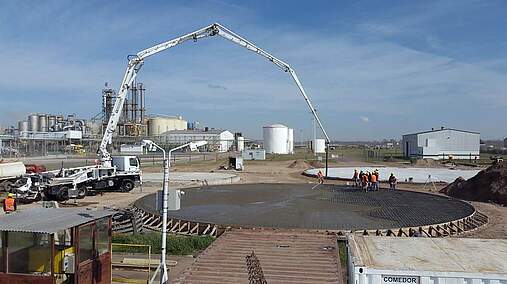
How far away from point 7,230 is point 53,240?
85 cm

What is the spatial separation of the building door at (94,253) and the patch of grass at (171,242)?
226 inches

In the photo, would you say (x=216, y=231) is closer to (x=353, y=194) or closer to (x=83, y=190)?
(x=353, y=194)

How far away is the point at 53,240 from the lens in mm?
8031

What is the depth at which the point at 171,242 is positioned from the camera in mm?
15875

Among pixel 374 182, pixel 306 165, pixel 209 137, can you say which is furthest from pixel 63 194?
pixel 209 137

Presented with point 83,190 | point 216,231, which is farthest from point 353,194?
point 83,190

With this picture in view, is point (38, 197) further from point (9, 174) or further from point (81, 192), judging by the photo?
point (9, 174)

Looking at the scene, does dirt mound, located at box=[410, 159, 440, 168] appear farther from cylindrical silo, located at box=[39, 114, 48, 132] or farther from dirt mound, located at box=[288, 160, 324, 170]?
cylindrical silo, located at box=[39, 114, 48, 132]

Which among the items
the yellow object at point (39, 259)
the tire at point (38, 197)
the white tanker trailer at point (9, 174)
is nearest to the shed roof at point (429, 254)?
the yellow object at point (39, 259)

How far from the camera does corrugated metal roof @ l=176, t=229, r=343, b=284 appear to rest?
8.66m

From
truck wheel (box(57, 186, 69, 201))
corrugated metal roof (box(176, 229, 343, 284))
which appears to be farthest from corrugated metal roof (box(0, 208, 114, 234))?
truck wheel (box(57, 186, 69, 201))

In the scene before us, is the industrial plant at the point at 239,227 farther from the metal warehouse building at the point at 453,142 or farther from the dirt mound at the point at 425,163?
the metal warehouse building at the point at 453,142

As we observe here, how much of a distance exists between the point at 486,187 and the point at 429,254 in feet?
79.6

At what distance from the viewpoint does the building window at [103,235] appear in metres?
9.36
